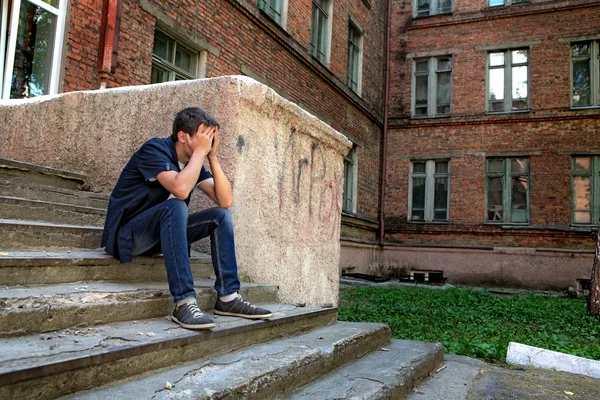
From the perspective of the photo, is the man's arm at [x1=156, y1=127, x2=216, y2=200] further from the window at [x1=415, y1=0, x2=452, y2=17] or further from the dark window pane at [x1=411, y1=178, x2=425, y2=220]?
the window at [x1=415, y1=0, x2=452, y2=17]

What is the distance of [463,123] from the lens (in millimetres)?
15406

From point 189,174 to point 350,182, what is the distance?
12.4 m

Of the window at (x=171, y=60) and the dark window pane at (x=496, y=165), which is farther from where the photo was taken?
the dark window pane at (x=496, y=165)

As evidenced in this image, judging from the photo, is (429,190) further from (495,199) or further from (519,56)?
(519,56)

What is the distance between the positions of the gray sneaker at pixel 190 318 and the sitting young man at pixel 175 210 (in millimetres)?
295

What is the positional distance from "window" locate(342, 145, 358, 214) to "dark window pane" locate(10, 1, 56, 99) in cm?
940

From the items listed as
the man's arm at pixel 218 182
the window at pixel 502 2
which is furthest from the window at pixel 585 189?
the man's arm at pixel 218 182

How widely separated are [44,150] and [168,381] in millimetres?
3306

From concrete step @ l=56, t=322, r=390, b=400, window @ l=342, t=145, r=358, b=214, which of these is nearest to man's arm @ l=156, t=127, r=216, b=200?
concrete step @ l=56, t=322, r=390, b=400

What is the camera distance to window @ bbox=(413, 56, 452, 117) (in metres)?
15.9

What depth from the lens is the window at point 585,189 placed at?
45.7 ft

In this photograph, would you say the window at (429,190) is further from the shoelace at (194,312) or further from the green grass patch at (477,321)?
the shoelace at (194,312)

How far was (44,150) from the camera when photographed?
14.7ft

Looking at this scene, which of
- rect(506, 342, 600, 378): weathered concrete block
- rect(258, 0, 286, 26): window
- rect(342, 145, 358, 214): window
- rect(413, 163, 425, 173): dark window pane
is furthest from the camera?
rect(413, 163, 425, 173): dark window pane
